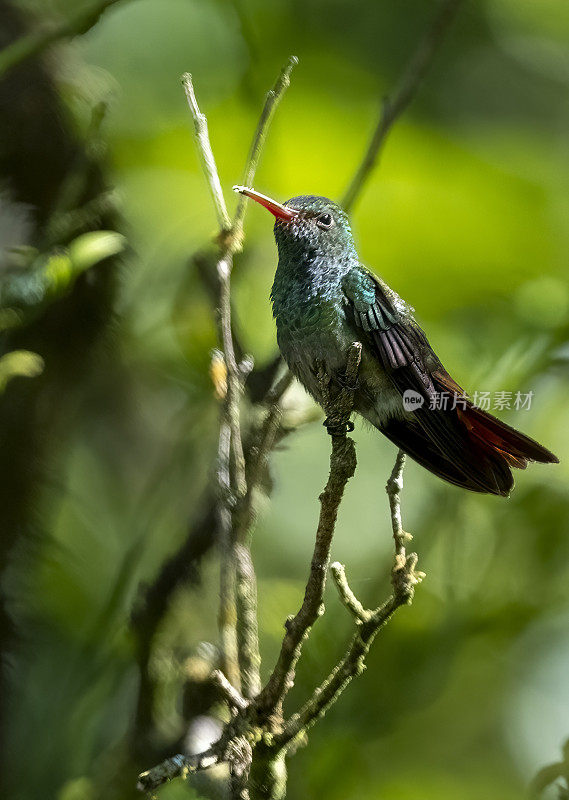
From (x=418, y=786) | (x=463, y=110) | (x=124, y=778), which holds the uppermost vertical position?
(x=463, y=110)

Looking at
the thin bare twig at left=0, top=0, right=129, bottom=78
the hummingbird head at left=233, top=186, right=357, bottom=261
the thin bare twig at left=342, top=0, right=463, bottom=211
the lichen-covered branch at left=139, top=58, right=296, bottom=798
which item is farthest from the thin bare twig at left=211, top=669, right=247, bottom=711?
the thin bare twig at left=0, top=0, right=129, bottom=78

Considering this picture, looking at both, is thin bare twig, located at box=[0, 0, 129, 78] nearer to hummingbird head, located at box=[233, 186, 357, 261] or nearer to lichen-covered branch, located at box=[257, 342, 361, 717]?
hummingbird head, located at box=[233, 186, 357, 261]

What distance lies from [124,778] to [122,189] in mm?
829

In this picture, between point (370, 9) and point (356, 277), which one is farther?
point (370, 9)

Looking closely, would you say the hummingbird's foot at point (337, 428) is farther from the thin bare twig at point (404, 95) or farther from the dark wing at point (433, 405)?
the thin bare twig at point (404, 95)

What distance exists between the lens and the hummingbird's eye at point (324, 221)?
2.31 ft

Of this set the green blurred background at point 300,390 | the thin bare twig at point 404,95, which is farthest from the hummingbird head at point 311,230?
the green blurred background at point 300,390

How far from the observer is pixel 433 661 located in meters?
1.06

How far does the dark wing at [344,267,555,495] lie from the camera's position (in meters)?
0.64

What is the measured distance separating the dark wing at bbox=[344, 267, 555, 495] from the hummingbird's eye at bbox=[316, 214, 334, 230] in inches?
2.5

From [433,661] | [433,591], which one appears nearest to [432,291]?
[433,591]

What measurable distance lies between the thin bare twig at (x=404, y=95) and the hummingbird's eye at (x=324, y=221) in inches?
4.1

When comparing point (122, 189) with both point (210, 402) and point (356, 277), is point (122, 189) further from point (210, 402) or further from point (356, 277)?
point (356, 277)

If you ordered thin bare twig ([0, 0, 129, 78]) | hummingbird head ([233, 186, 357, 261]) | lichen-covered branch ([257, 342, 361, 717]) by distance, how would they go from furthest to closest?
thin bare twig ([0, 0, 129, 78]) → hummingbird head ([233, 186, 357, 261]) → lichen-covered branch ([257, 342, 361, 717])
